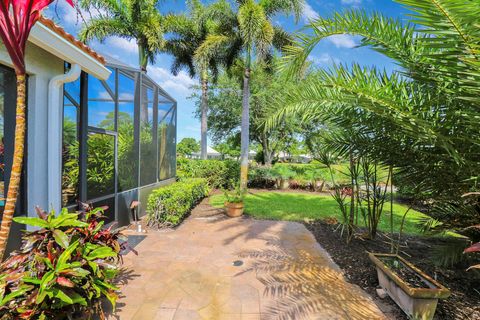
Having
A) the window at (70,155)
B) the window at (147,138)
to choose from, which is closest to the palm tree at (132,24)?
the window at (147,138)

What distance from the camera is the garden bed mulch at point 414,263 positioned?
279cm

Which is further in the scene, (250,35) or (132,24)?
(132,24)

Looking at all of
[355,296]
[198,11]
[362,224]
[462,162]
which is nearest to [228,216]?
[362,224]

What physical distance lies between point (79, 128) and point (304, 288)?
4.38 metres

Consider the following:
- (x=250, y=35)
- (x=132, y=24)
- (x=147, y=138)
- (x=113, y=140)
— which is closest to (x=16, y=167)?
(x=113, y=140)

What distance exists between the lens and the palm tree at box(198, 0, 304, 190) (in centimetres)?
941

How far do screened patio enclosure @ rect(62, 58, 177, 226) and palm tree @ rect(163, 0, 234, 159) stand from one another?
204 inches

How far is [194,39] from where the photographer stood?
13.8 metres

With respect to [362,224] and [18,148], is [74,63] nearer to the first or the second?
[18,148]

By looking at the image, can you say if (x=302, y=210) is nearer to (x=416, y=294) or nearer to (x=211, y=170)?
(x=211, y=170)

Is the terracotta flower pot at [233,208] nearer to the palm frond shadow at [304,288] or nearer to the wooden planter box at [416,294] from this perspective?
the palm frond shadow at [304,288]

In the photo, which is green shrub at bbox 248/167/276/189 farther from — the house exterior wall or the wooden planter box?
the house exterior wall

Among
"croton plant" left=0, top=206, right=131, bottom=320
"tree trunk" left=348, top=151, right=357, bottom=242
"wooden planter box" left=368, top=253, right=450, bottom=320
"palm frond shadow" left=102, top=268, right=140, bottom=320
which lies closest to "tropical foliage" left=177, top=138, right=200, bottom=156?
"tree trunk" left=348, top=151, right=357, bottom=242

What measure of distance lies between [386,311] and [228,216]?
4872 millimetres
